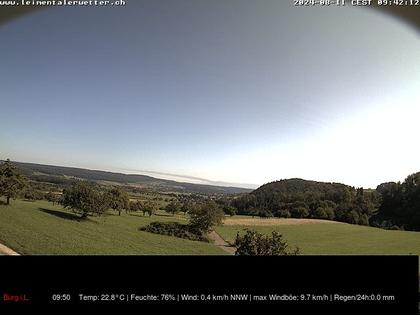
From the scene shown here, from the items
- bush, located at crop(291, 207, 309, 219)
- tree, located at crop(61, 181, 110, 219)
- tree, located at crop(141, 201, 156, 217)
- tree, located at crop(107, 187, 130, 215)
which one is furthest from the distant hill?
tree, located at crop(61, 181, 110, 219)

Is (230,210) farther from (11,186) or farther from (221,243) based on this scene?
(11,186)

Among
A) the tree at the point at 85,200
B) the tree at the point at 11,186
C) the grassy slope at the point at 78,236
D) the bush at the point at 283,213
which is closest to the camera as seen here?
the grassy slope at the point at 78,236

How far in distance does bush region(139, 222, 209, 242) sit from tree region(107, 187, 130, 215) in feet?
3.91

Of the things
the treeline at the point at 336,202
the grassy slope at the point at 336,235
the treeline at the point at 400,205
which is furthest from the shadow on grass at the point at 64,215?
the treeline at the point at 400,205

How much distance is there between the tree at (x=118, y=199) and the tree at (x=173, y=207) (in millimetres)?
1400

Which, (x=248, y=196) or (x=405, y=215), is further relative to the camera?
(x=405, y=215)

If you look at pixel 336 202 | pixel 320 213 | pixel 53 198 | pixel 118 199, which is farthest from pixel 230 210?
pixel 53 198

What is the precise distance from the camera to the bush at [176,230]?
5.64m

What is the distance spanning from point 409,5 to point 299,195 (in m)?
2.94

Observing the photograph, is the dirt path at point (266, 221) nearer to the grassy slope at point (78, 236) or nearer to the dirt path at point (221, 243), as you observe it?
the dirt path at point (221, 243)

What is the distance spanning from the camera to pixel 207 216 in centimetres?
486
